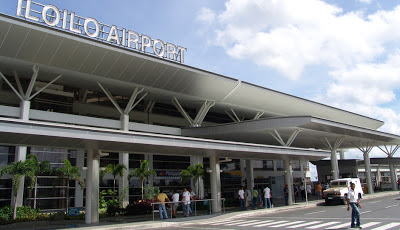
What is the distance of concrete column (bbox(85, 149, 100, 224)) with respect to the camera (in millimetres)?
18312

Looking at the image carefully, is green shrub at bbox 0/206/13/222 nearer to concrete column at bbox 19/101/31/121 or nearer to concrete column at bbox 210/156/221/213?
concrete column at bbox 19/101/31/121

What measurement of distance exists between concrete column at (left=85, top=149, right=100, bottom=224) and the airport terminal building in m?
0.05

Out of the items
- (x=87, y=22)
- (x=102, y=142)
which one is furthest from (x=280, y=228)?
(x=87, y=22)

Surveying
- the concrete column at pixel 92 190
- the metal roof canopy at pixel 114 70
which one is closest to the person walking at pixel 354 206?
the concrete column at pixel 92 190

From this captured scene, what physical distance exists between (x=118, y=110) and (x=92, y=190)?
14.1 m

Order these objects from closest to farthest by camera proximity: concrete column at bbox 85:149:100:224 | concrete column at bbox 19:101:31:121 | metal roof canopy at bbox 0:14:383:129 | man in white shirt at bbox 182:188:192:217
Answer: concrete column at bbox 85:149:100:224, man in white shirt at bbox 182:188:192:217, metal roof canopy at bbox 0:14:383:129, concrete column at bbox 19:101:31:121

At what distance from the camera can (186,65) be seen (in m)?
29.9

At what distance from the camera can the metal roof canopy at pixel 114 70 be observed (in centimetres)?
2286

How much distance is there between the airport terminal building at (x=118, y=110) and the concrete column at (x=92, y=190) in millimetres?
54

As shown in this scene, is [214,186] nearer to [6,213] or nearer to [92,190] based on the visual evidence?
[92,190]

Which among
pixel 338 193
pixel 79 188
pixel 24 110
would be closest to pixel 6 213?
pixel 24 110

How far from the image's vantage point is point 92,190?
61.0 ft

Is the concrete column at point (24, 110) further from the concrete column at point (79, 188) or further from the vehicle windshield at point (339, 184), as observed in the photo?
the vehicle windshield at point (339, 184)

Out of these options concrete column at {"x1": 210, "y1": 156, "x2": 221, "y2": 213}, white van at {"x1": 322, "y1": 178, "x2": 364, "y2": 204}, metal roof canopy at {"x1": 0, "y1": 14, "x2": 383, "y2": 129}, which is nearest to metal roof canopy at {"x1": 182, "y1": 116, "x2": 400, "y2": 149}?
metal roof canopy at {"x1": 0, "y1": 14, "x2": 383, "y2": 129}
